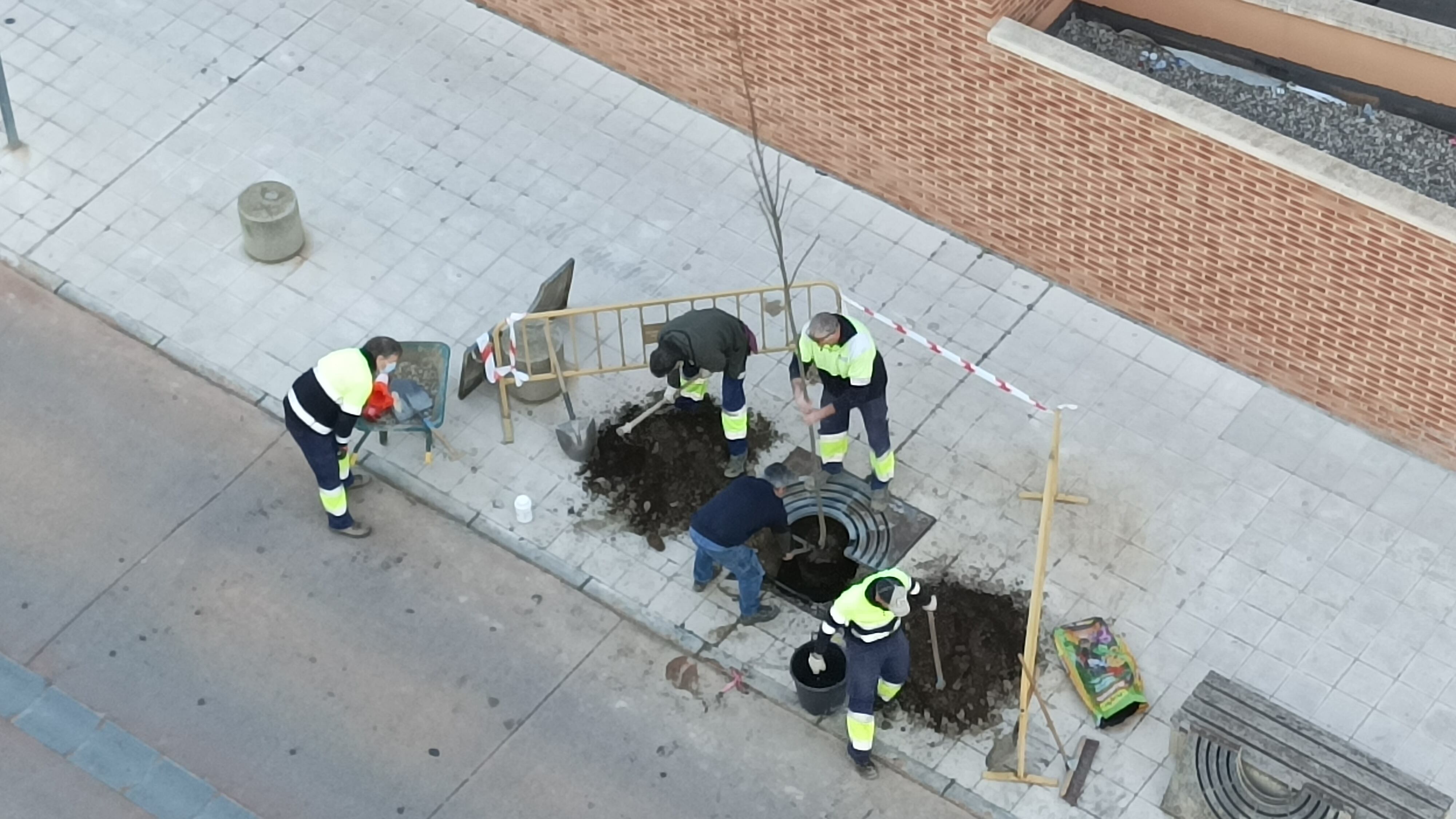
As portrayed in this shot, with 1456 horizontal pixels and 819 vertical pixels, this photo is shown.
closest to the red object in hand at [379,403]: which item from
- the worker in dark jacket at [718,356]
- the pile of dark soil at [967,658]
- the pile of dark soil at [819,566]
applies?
the worker in dark jacket at [718,356]

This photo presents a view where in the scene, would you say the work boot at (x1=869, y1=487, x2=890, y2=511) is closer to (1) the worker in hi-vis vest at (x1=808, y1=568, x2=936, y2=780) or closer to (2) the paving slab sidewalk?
(2) the paving slab sidewalk

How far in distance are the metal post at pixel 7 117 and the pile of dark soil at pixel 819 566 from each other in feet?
23.9

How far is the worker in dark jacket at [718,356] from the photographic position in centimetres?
1505

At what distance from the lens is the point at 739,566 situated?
14.6 metres

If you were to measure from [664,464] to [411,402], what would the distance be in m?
1.83

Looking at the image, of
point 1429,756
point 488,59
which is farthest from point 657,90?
point 1429,756

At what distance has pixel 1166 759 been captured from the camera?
14297mm

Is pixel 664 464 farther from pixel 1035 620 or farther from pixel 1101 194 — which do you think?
pixel 1101 194

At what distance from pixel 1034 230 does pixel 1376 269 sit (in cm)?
274

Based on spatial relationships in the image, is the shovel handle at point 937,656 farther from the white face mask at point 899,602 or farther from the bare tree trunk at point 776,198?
the bare tree trunk at point 776,198

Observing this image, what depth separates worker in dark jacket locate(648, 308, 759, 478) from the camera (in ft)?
49.4

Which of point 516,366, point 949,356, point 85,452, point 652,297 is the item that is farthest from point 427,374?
point 949,356

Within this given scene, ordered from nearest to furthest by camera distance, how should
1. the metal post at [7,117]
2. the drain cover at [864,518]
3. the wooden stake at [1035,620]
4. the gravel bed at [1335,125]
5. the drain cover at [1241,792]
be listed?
the drain cover at [1241,792] < the wooden stake at [1035,620] < the drain cover at [864,518] < the gravel bed at [1335,125] < the metal post at [7,117]

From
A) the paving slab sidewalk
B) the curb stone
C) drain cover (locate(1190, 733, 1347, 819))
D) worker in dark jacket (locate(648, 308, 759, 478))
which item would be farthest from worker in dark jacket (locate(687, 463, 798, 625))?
the curb stone
